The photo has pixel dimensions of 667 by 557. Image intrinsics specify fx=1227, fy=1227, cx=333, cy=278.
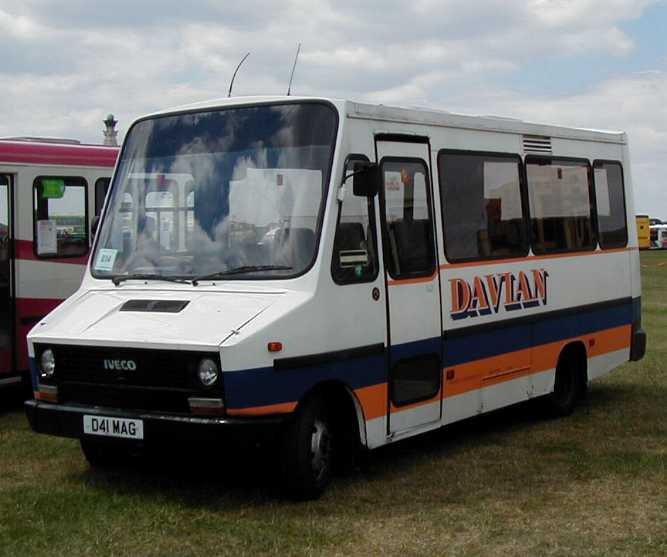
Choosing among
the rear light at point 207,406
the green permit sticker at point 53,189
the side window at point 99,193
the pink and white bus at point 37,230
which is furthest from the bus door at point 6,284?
the rear light at point 207,406

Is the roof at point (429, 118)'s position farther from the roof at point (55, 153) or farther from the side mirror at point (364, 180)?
the roof at point (55, 153)

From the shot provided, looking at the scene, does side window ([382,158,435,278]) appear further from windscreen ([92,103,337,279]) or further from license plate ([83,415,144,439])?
license plate ([83,415,144,439])

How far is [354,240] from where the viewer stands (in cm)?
845

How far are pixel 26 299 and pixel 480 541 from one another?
6367mm

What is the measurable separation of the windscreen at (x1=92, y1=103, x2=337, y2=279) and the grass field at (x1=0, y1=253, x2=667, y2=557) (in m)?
1.47

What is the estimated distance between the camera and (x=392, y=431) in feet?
29.1

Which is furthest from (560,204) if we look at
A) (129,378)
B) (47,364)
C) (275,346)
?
(47,364)

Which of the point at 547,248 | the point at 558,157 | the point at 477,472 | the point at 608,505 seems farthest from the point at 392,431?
the point at 558,157

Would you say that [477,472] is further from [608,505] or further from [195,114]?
[195,114]

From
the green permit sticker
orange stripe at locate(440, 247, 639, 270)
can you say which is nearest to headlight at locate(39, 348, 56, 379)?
orange stripe at locate(440, 247, 639, 270)

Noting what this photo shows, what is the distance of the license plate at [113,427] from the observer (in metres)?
7.73

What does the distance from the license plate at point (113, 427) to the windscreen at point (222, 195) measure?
3.80ft

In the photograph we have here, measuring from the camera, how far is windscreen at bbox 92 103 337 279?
8.23 metres

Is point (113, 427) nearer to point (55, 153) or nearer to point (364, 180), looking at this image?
point (364, 180)
